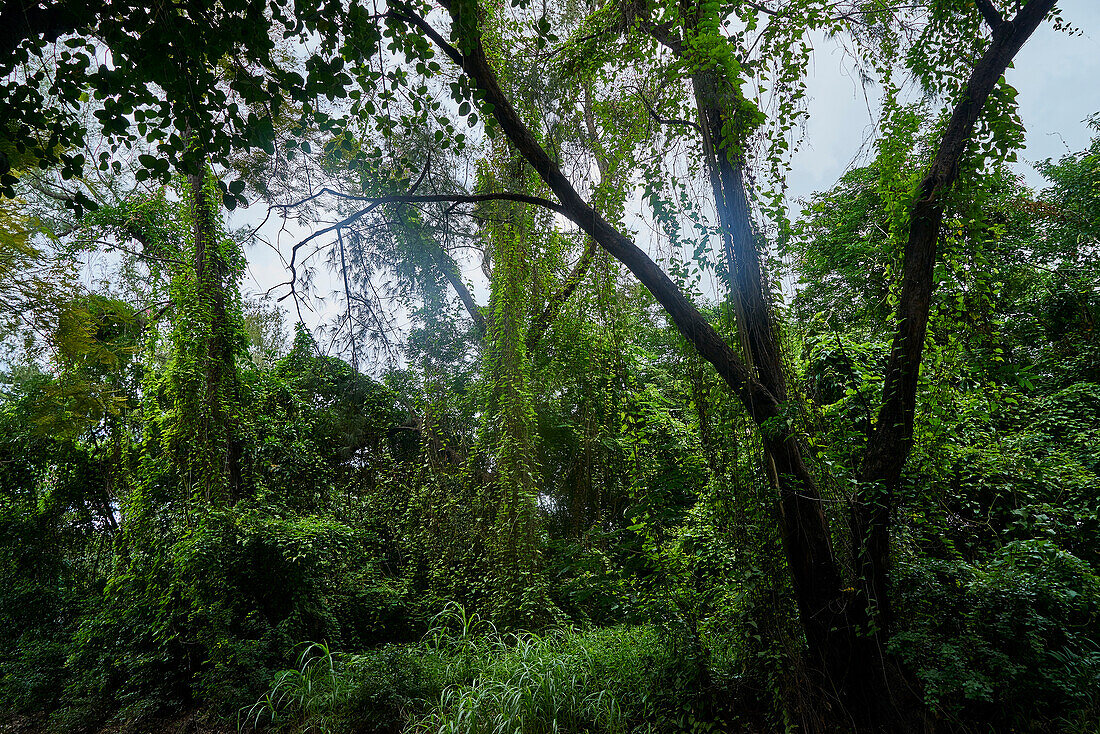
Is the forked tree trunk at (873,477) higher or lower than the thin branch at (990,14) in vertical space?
lower

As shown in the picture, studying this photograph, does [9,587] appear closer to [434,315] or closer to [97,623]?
[97,623]

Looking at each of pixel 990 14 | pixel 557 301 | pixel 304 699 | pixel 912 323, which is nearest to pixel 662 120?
pixel 990 14

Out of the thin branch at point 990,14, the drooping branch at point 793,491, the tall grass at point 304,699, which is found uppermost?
the thin branch at point 990,14

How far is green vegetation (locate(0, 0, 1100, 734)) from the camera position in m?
2.96

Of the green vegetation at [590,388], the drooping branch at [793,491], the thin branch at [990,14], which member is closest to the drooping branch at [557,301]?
the green vegetation at [590,388]

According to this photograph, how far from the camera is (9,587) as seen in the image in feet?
22.8

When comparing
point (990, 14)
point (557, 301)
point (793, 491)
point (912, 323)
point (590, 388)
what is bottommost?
point (793, 491)

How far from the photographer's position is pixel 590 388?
7.10m

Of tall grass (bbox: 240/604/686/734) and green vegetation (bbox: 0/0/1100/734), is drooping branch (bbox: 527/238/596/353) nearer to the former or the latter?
green vegetation (bbox: 0/0/1100/734)

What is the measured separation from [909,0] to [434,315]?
188 inches

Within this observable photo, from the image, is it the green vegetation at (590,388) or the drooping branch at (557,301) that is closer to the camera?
the green vegetation at (590,388)

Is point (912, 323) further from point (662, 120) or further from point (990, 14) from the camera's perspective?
point (662, 120)

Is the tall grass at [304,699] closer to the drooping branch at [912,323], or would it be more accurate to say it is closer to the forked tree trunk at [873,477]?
the forked tree trunk at [873,477]

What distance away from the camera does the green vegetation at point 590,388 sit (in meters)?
2.96
